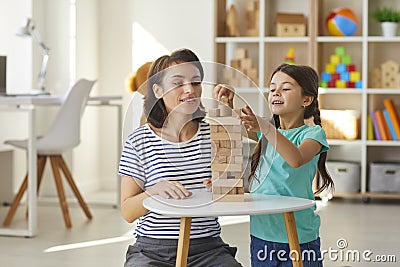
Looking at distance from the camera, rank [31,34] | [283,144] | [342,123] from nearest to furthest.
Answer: [283,144] → [31,34] → [342,123]

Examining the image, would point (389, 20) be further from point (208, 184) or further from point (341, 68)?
point (208, 184)

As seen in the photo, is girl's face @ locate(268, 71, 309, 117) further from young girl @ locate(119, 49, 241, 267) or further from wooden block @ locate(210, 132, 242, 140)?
wooden block @ locate(210, 132, 242, 140)

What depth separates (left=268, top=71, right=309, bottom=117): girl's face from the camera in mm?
2301

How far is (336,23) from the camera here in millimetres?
5430

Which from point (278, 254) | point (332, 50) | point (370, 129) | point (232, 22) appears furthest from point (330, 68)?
point (278, 254)

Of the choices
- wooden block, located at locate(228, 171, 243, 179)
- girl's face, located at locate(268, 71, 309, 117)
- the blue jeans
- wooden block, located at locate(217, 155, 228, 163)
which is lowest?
the blue jeans

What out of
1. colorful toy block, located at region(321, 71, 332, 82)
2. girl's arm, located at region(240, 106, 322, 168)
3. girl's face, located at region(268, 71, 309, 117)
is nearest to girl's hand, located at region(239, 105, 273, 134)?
girl's arm, located at region(240, 106, 322, 168)

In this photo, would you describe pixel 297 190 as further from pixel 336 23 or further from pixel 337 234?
pixel 336 23

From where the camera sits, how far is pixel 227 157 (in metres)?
1.94

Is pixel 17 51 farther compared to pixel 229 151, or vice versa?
pixel 17 51

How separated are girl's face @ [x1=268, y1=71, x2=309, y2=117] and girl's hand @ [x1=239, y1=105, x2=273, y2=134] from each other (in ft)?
1.28

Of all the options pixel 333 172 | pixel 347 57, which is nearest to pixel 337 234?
pixel 333 172

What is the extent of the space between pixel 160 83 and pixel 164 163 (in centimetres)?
22

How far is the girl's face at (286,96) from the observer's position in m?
2.30
